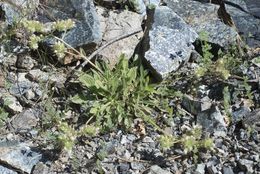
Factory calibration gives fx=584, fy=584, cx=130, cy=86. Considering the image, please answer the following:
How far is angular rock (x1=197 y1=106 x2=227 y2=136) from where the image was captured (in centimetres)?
425

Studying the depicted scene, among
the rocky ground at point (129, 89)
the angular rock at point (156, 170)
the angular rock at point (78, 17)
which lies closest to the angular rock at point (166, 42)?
the rocky ground at point (129, 89)

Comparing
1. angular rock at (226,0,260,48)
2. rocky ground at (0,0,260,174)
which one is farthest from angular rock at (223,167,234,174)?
angular rock at (226,0,260,48)

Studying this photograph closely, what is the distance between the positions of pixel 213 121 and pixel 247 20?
122cm

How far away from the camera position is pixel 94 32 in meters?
4.76

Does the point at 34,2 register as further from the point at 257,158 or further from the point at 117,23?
the point at 257,158

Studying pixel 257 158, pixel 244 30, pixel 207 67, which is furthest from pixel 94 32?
pixel 257 158

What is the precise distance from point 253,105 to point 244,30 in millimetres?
876

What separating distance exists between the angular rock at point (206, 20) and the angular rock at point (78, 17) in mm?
760

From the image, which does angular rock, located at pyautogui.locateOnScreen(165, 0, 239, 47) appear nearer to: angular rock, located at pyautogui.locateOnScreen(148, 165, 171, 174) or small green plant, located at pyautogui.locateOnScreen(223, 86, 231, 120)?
A: small green plant, located at pyautogui.locateOnScreen(223, 86, 231, 120)

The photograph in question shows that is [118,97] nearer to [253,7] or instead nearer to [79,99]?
[79,99]

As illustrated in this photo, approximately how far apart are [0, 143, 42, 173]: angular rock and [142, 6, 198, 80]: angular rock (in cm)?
115

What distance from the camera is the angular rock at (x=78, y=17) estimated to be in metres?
4.70

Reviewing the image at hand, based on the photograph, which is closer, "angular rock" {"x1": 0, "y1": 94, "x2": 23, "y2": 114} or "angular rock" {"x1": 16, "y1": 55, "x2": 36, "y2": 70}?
"angular rock" {"x1": 0, "y1": 94, "x2": 23, "y2": 114}

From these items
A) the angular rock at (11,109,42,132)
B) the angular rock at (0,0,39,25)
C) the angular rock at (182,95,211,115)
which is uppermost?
the angular rock at (0,0,39,25)
